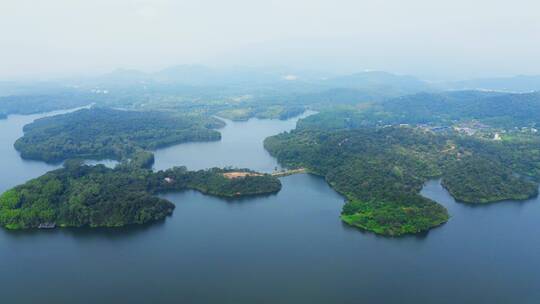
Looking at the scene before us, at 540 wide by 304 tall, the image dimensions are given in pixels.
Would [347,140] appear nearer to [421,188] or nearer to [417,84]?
[421,188]

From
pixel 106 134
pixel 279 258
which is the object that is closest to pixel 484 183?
pixel 279 258

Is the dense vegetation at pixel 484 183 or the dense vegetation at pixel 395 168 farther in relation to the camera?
the dense vegetation at pixel 484 183

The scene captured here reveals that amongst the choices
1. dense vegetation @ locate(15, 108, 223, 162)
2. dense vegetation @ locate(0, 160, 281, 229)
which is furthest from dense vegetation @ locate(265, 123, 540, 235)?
dense vegetation @ locate(15, 108, 223, 162)

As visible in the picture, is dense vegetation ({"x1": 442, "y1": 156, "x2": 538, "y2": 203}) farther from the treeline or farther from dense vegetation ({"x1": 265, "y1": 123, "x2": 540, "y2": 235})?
the treeline

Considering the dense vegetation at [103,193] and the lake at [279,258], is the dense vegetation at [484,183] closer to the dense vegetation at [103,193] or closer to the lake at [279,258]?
the lake at [279,258]

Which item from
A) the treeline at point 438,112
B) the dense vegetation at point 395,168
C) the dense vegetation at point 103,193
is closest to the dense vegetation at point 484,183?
the dense vegetation at point 395,168

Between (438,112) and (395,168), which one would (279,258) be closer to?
(395,168)
